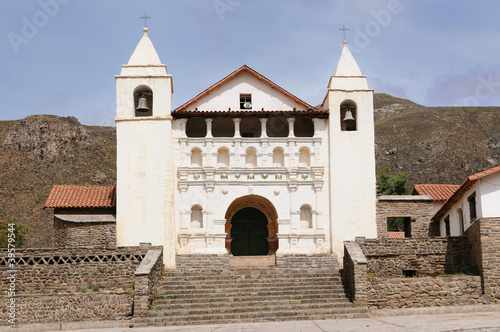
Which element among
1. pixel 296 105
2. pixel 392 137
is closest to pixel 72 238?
pixel 296 105

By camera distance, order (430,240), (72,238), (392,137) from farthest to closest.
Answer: (392,137), (72,238), (430,240)

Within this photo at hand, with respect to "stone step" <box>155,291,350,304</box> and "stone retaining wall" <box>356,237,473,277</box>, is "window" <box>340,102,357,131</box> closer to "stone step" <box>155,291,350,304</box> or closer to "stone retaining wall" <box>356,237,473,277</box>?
"stone retaining wall" <box>356,237,473,277</box>

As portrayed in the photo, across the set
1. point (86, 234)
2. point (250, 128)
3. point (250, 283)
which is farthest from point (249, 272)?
point (86, 234)

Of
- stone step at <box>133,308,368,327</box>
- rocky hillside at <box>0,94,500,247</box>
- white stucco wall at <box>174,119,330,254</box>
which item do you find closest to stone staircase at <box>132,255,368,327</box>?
stone step at <box>133,308,368,327</box>

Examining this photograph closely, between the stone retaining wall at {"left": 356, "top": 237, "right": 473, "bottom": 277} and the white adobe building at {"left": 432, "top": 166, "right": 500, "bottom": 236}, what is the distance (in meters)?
1.37

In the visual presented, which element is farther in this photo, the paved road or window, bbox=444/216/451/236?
window, bbox=444/216/451/236

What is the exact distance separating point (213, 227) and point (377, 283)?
839 centimetres

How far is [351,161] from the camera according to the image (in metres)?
31.6

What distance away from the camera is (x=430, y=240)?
29391 millimetres

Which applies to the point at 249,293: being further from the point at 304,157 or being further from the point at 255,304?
the point at 304,157

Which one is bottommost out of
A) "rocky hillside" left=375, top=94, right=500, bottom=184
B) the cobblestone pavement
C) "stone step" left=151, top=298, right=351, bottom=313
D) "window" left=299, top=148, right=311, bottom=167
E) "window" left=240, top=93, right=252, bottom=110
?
the cobblestone pavement

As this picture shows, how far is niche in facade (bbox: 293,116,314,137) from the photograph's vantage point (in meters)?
33.4

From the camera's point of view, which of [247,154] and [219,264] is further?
[247,154]

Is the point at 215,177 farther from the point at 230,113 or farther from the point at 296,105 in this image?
the point at 296,105
